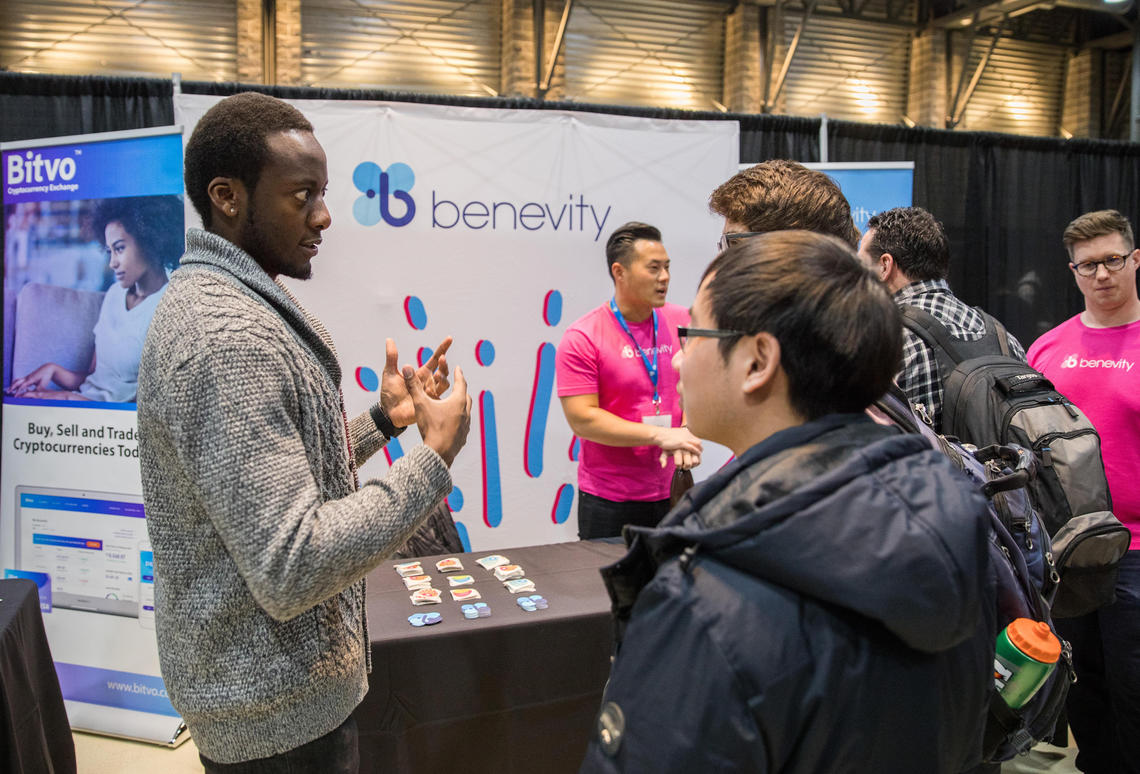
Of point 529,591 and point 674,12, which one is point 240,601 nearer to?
point 529,591

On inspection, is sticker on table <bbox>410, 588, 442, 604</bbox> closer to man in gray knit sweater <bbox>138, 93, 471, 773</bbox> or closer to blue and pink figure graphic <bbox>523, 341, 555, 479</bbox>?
man in gray knit sweater <bbox>138, 93, 471, 773</bbox>

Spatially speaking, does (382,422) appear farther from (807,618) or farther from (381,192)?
(381,192)

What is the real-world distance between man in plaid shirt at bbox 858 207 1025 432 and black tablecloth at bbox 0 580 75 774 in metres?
2.06

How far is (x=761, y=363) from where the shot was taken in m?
0.72

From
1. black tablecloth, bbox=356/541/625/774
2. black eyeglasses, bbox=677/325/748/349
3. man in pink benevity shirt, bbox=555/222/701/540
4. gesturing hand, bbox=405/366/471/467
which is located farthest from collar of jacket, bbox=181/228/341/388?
man in pink benevity shirt, bbox=555/222/701/540

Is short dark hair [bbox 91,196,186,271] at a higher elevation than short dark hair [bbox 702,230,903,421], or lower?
higher

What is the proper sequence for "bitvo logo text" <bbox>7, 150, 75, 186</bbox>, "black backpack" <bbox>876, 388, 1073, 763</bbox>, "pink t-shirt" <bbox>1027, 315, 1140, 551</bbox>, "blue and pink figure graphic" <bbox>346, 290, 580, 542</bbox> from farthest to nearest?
1. "blue and pink figure graphic" <bbox>346, 290, 580, 542</bbox>
2. "bitvo logo text" <bbox>7, 150, 75, 186</bbox>
3. "pink t-shirt" <bbox>1027, 315, 1140, 551</bbox>
4. "black backpack" <bbox>876, 388, 1073, 763</bbox>

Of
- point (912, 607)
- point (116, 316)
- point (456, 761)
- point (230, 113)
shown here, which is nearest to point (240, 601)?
point (230, 113)

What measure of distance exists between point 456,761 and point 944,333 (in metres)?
1.43

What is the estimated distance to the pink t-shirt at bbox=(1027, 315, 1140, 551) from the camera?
2.16 metres

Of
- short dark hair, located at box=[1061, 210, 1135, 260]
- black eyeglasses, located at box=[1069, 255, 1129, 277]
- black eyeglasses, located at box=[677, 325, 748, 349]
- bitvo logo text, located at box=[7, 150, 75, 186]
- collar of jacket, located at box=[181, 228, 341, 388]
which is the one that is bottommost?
black eyeglasses, located at box=[677, 325, 748, 349]

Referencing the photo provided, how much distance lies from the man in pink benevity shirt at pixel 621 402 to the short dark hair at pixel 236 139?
171 cm

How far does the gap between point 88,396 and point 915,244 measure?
253cm

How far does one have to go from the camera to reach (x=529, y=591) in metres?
1.96
